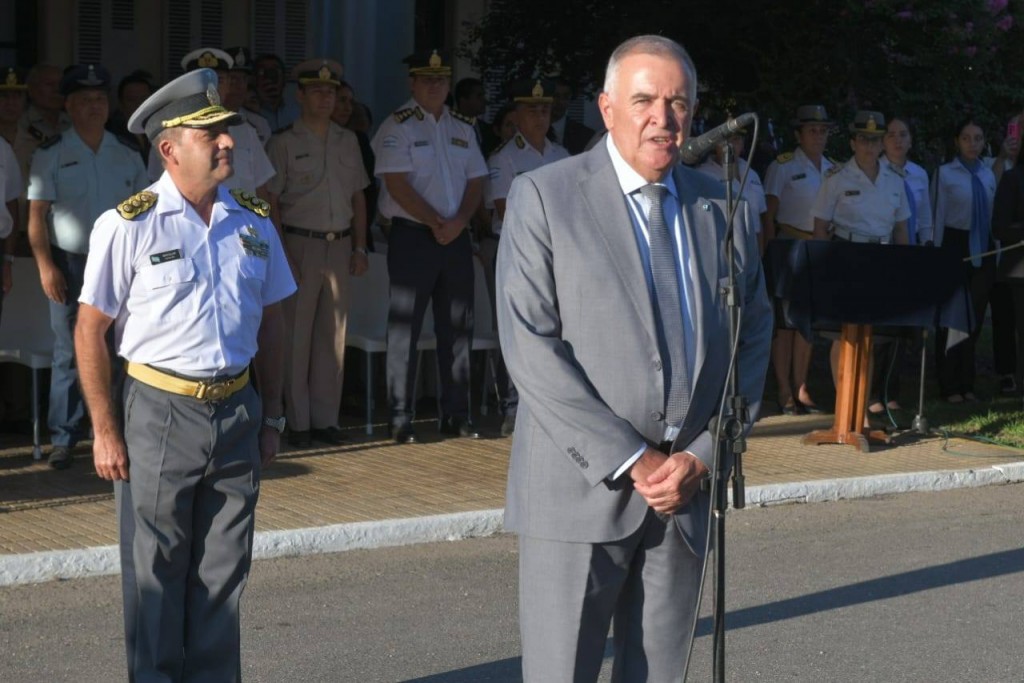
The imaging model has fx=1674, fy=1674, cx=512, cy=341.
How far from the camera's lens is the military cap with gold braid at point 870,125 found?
11133 mm

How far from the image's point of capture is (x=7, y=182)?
9336 mm

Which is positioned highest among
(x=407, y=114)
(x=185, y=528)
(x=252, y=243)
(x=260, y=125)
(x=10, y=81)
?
(x=10, y=81)

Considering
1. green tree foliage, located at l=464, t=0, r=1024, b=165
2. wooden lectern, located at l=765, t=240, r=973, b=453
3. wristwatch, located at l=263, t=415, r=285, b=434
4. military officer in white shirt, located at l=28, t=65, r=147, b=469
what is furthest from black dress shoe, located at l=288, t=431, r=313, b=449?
wristwatch, located at l=263, t=415, r=285, b=434

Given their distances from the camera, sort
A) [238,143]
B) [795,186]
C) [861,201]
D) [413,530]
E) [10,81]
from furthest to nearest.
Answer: [795,186] < [861,201] < [10,81] < [238,143] < [413,530]

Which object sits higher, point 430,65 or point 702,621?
point 430,65

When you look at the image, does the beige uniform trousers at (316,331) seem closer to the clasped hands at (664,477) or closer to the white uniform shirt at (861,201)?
the white uniform shirt at (861,201)

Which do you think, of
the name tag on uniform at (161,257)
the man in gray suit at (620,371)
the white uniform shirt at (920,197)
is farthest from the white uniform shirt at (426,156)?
the man in gray suit at (620,371)

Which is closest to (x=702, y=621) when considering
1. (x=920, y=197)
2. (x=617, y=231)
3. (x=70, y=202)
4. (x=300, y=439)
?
(x=617, y=231)

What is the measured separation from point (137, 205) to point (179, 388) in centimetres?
55

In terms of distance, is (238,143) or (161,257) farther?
(238,143)

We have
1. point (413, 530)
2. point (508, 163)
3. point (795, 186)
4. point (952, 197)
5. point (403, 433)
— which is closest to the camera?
point (413, 530)

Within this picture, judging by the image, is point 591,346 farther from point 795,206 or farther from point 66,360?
point 795,206

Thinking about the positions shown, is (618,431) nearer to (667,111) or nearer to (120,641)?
(667,111)

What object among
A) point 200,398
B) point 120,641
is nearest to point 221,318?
point 200,398
